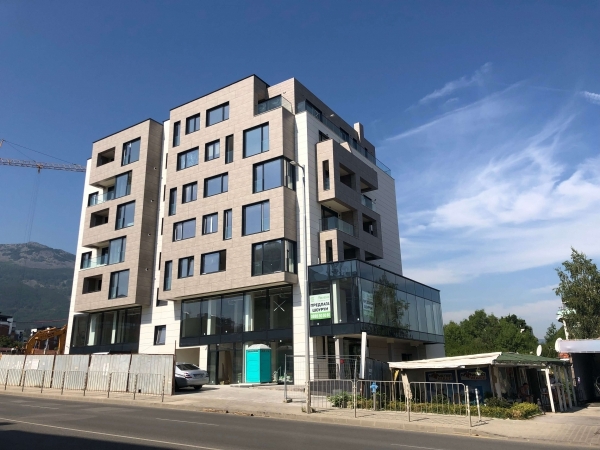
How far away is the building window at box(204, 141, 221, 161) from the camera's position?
38.3 m

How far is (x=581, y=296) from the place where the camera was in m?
47.0

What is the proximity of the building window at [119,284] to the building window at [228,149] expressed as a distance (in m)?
13.2

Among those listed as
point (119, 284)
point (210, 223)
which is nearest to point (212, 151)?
point (210, 223)

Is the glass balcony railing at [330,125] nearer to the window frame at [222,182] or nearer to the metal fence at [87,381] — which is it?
the window frame at [222,182]

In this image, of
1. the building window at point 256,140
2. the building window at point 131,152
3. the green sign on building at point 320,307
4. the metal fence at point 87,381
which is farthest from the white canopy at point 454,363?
the building window at point 131,152

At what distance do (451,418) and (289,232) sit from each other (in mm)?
18116

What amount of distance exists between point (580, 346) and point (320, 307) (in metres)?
14.5

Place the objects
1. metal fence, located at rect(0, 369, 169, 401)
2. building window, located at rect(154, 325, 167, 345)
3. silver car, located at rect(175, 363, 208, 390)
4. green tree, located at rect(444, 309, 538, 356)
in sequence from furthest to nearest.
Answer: green tree, located at rect(444, 309, 538, 356) < building window, located at rect(154, 325, 167, 345) < silver car, located at rect(175, 363, 208, 390) < metal fence, located at rect(0, 369, 169, 401)

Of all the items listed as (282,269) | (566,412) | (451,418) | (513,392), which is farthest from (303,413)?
(282,269)

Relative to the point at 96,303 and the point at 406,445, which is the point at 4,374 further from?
the point at 406,445

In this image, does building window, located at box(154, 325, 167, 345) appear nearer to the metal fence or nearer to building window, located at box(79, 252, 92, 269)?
building window, located at box(79, 252, 92, 269)

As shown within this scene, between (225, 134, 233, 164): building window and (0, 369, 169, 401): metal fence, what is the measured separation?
1789cm

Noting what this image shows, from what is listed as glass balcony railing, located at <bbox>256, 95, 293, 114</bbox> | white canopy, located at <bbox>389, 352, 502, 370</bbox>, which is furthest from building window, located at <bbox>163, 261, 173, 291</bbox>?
white canopy, located at <bbox>389, 352, 502, 370</bbox>

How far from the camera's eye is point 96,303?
4119cm
